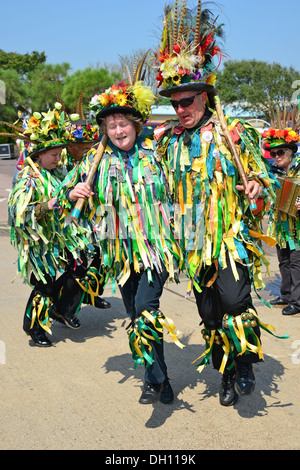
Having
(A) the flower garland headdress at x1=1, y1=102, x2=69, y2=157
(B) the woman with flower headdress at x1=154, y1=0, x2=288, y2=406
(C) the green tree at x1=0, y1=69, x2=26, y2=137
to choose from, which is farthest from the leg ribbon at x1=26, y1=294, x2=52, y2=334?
(C) the green tree at x1=0, y1=69, x2=26, y2=137

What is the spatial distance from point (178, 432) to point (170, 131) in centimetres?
184

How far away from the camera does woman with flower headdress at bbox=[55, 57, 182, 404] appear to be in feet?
10.9

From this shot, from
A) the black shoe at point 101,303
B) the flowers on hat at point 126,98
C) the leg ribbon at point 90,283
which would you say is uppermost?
the flowers on hat at point 126,98

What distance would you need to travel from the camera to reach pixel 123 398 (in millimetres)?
3568

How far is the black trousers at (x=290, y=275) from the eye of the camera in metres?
5.32

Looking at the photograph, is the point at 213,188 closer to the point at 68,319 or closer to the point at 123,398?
the point at 123,398

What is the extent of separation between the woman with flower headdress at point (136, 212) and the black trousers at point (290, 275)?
2.26 metres

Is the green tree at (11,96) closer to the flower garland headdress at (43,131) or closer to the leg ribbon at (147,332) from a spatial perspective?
the flower garland headdress at (43,131)

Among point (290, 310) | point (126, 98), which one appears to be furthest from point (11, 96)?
point (126, 98)

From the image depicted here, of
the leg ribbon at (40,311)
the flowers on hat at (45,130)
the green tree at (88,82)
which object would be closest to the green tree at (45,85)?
the green tree at (88,82)

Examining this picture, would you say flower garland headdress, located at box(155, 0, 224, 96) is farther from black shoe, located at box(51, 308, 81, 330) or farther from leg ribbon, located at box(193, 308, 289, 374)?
black shoe, located at box(51, 308, 81, 330)

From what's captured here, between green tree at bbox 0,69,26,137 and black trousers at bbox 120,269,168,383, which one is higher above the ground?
green tree at bbox 0,69,26,137

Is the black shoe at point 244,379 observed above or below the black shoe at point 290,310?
above

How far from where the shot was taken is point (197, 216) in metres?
3.32
